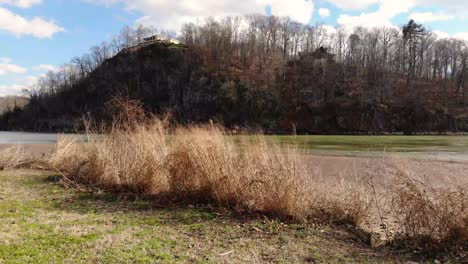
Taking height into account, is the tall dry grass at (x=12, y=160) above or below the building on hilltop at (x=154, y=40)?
below

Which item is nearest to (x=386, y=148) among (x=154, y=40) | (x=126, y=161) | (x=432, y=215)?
(x=126, y=161)

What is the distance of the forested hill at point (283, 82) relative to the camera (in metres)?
79.7

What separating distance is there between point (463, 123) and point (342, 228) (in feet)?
262

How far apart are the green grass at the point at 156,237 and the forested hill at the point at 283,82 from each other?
63200mm

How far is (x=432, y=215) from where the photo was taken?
6.40 meters

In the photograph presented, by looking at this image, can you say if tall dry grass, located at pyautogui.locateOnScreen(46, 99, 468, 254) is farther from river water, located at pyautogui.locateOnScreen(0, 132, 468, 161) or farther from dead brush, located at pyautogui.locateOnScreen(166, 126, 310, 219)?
river water, located at pyautogui.locateOnScreen(0, 132, 468, 161)

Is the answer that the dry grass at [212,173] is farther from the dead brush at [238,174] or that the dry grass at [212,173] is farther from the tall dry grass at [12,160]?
the tall dry grass at [12,160]

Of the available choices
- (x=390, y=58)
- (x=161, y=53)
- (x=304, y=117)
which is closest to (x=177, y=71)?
(x=161, y=53)

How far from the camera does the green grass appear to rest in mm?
5367

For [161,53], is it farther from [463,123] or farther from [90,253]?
[90,253]

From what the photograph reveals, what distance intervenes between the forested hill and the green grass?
63.2 meters

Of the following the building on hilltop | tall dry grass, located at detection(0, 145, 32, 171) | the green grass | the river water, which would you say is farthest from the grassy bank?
the building on hilltop

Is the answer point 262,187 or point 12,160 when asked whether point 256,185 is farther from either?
point 12,160

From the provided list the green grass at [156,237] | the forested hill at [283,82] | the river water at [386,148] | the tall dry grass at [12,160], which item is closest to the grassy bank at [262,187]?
the green grass at [156,237]
